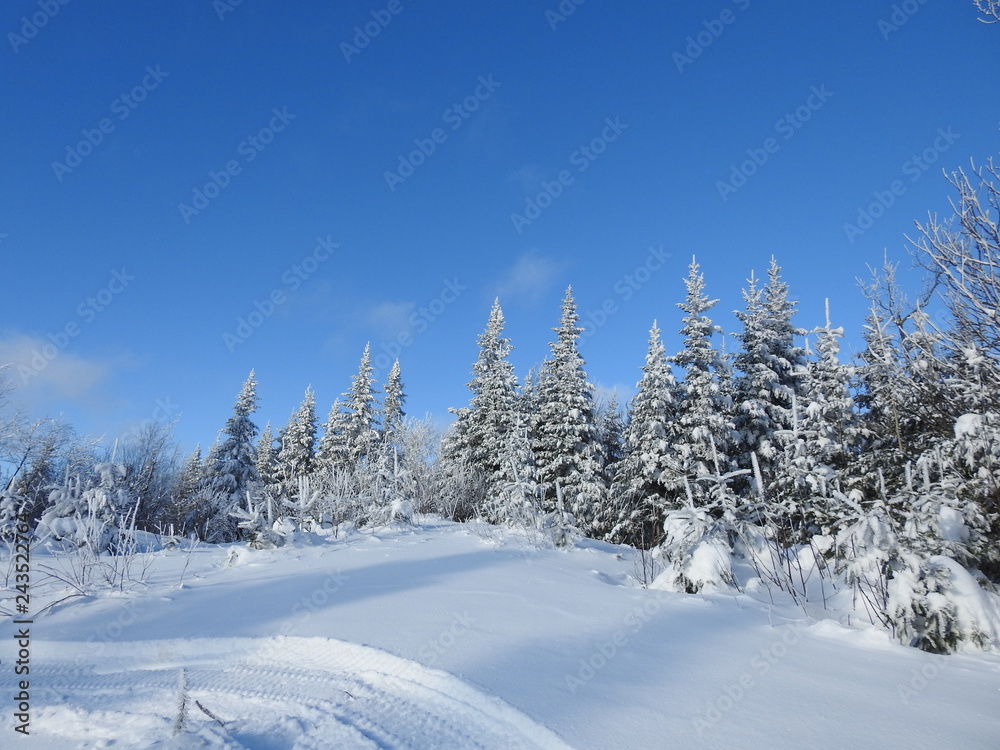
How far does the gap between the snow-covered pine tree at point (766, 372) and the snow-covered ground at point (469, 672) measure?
1324cm

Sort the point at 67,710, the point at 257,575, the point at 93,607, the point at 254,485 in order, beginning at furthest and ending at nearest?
1. the point at 254,485
2. the point at 257,575
3. the point at 93,607
4. the point at 67,710

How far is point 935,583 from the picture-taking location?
A: 4035mm

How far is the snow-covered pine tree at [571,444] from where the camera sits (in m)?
19.2

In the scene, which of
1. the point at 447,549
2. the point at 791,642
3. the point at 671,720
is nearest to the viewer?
the point at 671,720

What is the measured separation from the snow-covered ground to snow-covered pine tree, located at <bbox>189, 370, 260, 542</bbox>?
62.0 ft

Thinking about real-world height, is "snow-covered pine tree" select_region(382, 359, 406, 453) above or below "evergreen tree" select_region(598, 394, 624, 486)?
above

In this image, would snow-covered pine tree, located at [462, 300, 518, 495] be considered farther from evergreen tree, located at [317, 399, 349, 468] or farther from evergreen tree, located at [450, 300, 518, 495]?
evergreen tree, located at [317, 399, 349, 468]

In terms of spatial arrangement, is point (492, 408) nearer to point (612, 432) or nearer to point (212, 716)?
point (612, 432)

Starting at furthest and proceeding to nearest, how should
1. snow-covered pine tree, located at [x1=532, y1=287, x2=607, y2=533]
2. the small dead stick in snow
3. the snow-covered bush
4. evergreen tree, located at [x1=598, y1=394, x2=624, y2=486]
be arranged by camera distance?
1. evergreen tree, located at [x1=598, y1=394, x2=624, y2=486]
2. snow-covered pine tree, located at [x1=532, y1=287, x2=607, y2=533]
3. the snow-covered bush
4. the small dead stick in snow

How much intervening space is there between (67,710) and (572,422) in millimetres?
18220

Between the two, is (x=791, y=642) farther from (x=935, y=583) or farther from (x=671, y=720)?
(x=671, y=720)

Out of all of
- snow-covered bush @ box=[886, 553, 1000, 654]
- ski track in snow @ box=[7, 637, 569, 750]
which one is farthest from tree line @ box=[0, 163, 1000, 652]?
ski track in snow @ box=[7, 637, 569, 750]

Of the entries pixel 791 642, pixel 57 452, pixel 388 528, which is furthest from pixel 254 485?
pixel 791 642

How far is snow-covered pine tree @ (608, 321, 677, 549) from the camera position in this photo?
670 inches
